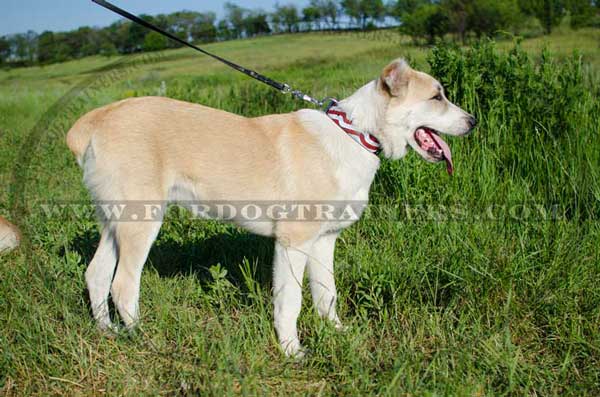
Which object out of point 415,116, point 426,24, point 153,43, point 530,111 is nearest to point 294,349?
point 415,116

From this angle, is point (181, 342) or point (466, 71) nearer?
point (181, 342)

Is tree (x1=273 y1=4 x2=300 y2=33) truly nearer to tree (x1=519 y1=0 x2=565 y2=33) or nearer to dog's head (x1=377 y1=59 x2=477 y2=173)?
dog's head (x1=377 y1=59 x2=477 y2=173)

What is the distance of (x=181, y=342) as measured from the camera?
277cm

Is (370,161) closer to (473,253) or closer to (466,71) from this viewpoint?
(473,253)

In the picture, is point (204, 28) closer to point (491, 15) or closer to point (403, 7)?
point (403, 7)

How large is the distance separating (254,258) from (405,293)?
128cm

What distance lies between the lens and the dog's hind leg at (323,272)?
126 inches

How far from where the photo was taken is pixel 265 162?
308 centimetres

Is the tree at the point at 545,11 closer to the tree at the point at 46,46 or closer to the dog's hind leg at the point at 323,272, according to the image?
the tree at the point at 46,46

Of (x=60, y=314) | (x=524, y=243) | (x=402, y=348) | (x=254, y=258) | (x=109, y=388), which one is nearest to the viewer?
(x=109, y=388)

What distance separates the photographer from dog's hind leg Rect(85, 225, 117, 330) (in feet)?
10.5

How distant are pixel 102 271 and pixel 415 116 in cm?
214

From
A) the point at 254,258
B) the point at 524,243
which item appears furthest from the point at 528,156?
the point at 254,258

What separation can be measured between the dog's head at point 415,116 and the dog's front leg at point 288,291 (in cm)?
83
